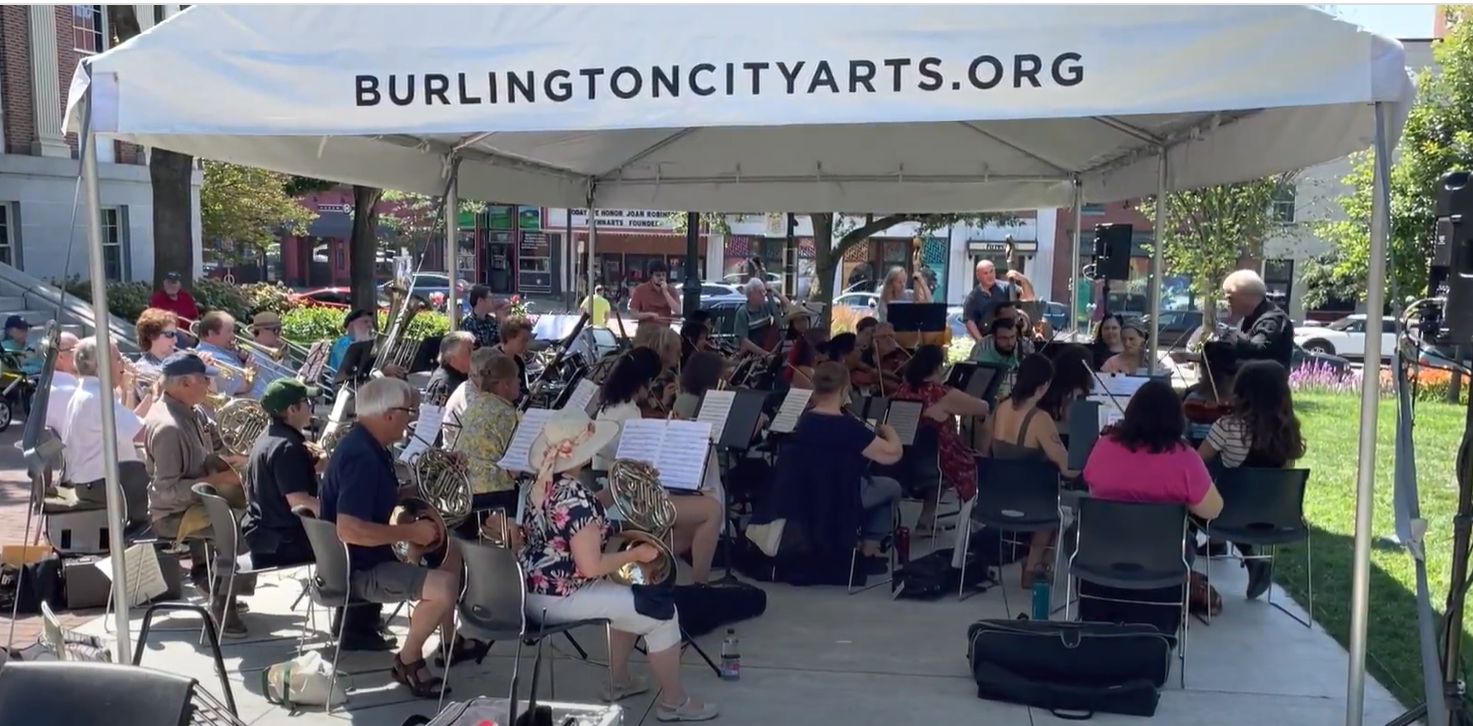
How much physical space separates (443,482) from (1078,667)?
2.71 metres

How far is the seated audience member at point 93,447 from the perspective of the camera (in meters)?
5.55

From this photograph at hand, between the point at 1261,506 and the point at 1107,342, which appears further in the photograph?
the point at 1107,342

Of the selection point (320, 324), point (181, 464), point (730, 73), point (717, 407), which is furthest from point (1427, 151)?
point (320, 324)

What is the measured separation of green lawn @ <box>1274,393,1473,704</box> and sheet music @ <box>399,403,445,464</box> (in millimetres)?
4434

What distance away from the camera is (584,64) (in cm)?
382

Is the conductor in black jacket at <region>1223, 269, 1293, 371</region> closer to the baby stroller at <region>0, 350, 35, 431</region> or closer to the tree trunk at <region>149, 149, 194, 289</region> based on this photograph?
the baby stroller at <region>0, 350, 35, 431</region>

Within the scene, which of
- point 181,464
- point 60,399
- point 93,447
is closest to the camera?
point 181,464

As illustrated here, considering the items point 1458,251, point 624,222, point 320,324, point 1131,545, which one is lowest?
point 1131,545

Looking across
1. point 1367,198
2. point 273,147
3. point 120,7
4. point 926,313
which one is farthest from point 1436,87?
point 120,7

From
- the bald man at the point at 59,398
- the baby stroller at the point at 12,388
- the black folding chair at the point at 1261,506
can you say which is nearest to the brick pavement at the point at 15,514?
the baby stroller at the point at 12,388

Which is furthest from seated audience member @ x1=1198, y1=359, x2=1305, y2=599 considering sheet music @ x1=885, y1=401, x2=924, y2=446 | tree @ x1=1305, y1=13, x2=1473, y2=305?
tree @ x1=1305, y1=13, x2=1473, y2=305

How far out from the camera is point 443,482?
188 inches

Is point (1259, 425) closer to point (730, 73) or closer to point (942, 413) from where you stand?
point (942, 413)

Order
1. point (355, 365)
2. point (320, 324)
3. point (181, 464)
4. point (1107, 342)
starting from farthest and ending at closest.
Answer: point (320, 324) → point (1107, 342) → point (355, 365) → point (181, 464)
